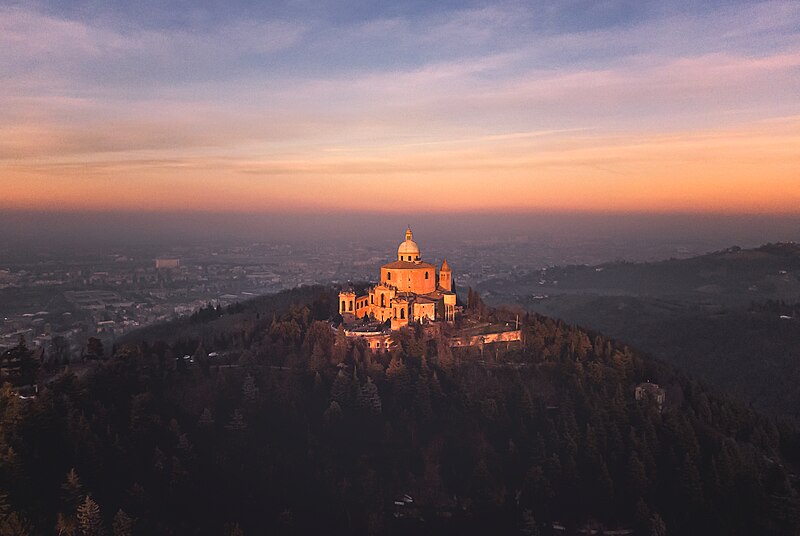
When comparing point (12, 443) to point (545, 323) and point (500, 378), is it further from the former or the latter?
point (545, 323)

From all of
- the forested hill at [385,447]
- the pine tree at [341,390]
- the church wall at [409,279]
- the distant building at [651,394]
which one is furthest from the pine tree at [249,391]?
the distant building at [651,394]

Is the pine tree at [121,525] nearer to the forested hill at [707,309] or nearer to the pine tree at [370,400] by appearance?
the pine tree at [370,400]

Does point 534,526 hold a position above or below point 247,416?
below

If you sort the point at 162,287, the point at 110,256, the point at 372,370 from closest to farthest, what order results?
the point at 372,370, the point at 162,287, the point at 110,256

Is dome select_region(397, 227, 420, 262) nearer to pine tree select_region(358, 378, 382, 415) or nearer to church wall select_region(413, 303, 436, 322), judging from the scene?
church wall select_region(413, 303, 436, 322)

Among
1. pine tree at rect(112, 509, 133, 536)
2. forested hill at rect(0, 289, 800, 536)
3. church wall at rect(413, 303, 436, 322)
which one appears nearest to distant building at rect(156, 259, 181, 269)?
Result: forested hill at rect(0, 289, 800, 536)

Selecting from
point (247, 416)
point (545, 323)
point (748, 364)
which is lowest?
point (748, 364)

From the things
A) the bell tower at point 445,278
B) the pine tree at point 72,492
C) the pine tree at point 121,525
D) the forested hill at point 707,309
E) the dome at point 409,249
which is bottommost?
the forested hill at point 707,309

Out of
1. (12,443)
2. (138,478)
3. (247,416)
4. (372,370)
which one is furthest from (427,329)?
(12,443)
